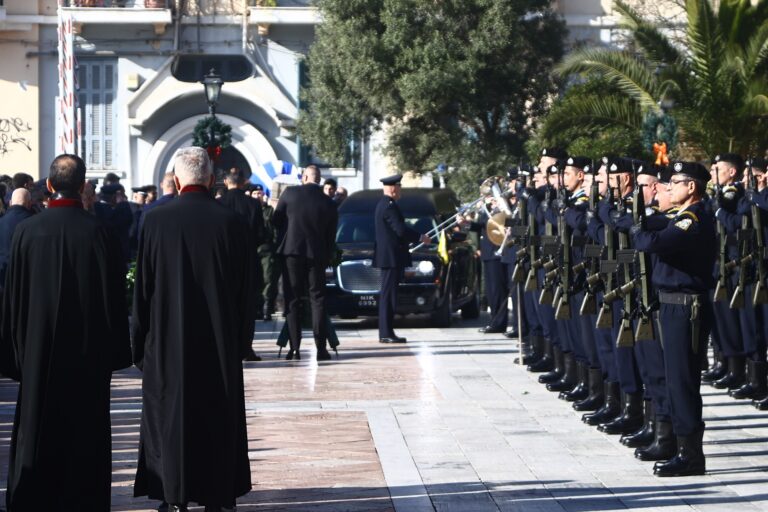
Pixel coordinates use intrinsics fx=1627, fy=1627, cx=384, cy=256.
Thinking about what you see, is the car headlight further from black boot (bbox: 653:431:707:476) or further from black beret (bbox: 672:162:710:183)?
black boot (bbox: 653:431:707:476)

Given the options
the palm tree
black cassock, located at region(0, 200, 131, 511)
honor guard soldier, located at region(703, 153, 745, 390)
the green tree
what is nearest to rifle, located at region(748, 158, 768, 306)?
honor guard soldier, located at region(703, 153, 745, 390)

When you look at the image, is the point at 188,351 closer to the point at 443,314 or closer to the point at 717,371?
the point at 717,371

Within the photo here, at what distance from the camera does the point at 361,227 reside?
21750mm

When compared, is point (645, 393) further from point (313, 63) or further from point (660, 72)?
point (313, 63)

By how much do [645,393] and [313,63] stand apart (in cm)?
2209

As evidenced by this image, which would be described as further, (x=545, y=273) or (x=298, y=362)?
(x=298, y=362)

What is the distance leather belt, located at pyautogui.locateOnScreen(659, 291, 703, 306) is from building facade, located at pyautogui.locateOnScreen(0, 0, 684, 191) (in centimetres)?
2398

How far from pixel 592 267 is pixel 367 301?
846 centimetres

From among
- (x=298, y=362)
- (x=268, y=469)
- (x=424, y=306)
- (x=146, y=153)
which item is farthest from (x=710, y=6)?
(x=268, y=469)

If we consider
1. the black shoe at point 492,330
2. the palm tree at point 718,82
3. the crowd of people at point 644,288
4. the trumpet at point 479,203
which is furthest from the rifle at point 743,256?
the palm tree at point 718,82

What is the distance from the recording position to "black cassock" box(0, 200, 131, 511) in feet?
26.9

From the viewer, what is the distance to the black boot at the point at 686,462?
9.90 meters

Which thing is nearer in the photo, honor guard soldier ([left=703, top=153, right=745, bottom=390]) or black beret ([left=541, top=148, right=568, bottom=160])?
honor guard soldier ([left=703, top=153, right=745, bottom=390])

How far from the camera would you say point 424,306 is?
20.4m
